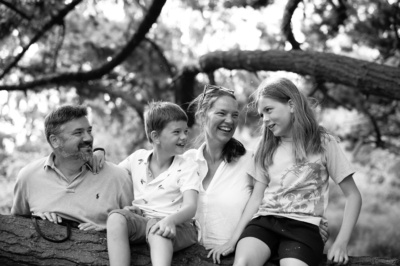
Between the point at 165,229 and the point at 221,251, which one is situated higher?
the point at 165,229

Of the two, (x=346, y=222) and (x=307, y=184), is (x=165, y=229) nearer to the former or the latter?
(x=307, y=184)

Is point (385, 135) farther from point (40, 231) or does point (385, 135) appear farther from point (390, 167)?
point (40, 231)

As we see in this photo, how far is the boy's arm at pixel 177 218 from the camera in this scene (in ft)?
8.77

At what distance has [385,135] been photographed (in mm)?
6727

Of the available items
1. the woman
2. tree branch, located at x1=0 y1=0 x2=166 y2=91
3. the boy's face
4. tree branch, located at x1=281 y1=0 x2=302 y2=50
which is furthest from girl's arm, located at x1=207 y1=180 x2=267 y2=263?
tree branch, located at x1=0 y1=0 x2=166 y2=91

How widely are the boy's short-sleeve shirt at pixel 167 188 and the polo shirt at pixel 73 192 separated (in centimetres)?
17

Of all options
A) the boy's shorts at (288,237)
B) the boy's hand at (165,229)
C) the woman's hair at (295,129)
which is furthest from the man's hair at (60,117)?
the boy's shorts at (288,237)

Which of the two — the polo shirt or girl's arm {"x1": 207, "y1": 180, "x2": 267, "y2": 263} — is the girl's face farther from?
the polo shirt

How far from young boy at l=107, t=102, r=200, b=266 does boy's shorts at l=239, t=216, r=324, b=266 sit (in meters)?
0.37

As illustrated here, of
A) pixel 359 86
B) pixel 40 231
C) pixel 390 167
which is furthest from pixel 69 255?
pixel 390 167

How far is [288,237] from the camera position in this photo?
2789mm

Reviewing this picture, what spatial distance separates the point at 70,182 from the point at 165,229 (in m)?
0.88

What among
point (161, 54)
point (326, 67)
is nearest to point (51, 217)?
point (326, 67)

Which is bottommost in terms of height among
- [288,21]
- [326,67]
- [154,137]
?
[154,137]
